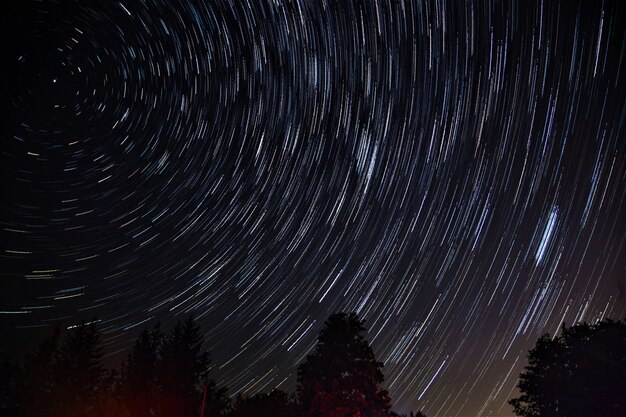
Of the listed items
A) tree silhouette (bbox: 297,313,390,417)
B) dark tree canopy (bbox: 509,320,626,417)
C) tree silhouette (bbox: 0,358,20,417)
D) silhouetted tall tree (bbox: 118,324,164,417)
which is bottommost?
tree silhouette (bbox: 0,358,20,417)

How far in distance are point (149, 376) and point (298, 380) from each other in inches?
555

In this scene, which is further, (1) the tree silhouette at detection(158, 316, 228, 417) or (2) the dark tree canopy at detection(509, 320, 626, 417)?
(1) the tree silhouette at detection(158, 316, 228, 417)

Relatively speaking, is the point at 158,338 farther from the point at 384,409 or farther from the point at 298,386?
the point at 384,409

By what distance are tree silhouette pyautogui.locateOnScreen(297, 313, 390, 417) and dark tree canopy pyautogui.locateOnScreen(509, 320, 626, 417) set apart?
9.27 meters

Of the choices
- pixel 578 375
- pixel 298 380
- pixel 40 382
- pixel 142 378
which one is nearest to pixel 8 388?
pixel 40 382

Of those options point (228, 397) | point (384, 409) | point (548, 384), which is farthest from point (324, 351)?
point (228, 397)

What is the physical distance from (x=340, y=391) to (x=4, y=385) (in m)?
30.6

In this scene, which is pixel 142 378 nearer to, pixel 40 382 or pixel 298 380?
pixel 40 382

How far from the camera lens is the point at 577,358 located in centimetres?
2239

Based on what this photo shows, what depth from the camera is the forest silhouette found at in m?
19.5

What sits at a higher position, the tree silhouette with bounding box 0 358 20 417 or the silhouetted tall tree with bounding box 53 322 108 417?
the silhouetted tall tree with bounding box 53 322 108 417

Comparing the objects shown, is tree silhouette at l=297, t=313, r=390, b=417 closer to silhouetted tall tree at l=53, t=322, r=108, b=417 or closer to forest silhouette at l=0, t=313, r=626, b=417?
forest silhouette at l=0, t=313, r=626, b=417

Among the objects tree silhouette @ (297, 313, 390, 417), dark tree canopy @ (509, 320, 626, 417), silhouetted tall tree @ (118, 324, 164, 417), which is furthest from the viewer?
silhouetted tall tree @ (118, 324, 164, 417)

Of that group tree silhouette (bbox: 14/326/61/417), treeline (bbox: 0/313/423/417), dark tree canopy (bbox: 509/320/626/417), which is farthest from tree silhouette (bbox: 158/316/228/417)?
dark tree canopy (bbox: 509/320/626/417)
